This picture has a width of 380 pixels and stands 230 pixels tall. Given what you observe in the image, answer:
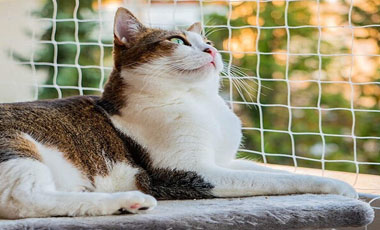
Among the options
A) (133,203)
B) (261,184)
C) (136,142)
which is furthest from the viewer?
(136,142)

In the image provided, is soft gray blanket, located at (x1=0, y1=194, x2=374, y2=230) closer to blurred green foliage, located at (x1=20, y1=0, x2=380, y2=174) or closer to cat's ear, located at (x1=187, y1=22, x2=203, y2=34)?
cat's ear, located at (x1=187, y1=22, x2=203, y2=34)

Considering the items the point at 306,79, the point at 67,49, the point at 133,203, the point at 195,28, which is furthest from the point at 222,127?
the point at 67,49

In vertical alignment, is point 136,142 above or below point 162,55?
below

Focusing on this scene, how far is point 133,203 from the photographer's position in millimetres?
1292

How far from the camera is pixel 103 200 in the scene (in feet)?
4.31

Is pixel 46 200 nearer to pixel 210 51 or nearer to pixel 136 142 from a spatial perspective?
pixel 136 142

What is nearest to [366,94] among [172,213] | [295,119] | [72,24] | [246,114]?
[295,119]

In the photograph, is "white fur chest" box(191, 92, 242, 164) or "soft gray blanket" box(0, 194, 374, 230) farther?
"white fur chest" box(191, 92, 242, 164)

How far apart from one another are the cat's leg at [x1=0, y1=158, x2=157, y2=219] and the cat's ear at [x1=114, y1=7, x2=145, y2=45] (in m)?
0.49

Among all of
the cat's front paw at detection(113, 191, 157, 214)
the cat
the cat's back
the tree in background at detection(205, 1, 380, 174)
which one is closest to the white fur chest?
the cat

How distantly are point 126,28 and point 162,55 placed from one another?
146mm

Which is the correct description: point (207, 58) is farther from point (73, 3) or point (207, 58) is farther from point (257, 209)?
point (73, 3)

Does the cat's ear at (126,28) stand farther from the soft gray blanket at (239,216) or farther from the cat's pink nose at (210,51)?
the soft gray blanket at (239,216)

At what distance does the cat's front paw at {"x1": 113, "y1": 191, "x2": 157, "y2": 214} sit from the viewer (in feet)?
4.24
